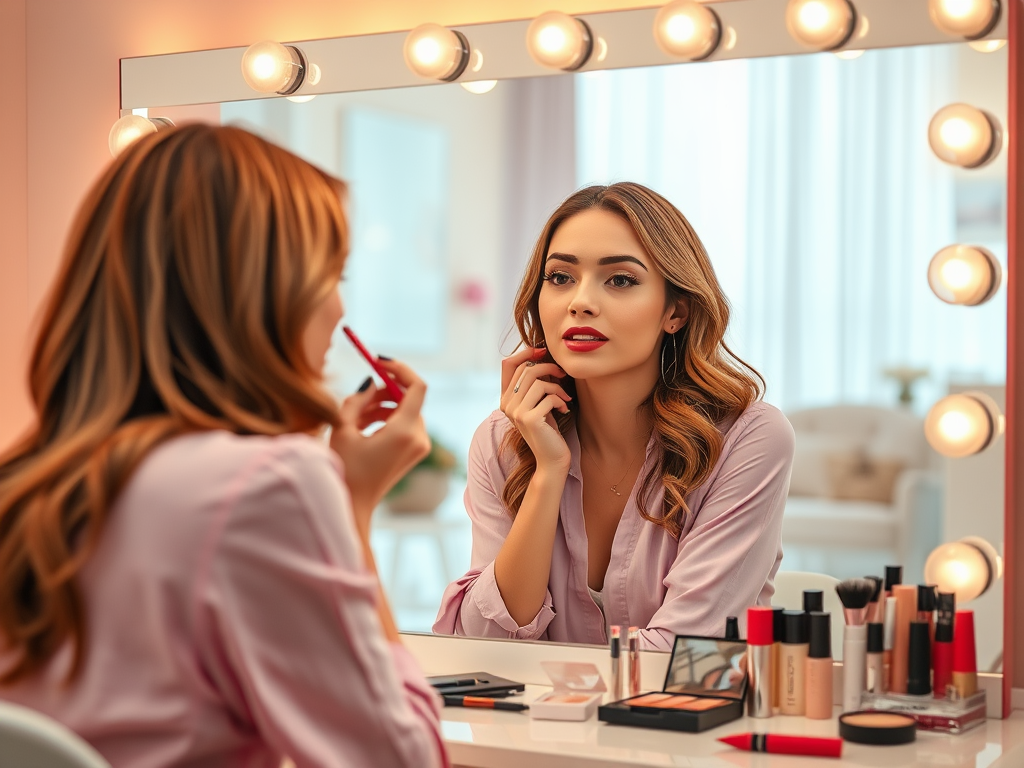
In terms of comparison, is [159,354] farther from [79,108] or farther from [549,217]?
[79,108]

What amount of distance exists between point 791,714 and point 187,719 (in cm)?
77

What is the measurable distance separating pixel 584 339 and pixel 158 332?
82 centimetres

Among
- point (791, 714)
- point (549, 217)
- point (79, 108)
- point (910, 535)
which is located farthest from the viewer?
point (79, 108)

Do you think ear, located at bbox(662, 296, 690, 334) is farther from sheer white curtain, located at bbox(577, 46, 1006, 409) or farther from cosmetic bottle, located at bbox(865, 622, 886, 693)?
cosmetic bottle, located at bbox(865, 622, 886, 693)

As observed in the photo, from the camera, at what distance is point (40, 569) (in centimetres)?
69

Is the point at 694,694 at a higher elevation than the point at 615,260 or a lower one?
lower

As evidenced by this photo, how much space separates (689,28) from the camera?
1.50m

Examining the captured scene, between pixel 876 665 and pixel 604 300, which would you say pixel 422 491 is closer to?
pixel 604 300

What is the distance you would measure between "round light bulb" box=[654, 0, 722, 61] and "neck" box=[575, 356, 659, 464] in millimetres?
411

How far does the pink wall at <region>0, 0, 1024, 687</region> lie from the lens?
6.04ft

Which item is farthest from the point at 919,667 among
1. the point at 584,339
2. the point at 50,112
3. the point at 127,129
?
the point at 50,112

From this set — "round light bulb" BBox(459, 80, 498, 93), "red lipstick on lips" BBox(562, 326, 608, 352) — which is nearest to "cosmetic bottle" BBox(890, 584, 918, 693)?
"red lipstick on lips" BBox(562, 326, 608, 352)

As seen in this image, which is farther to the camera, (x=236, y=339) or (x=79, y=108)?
(x=79, y=108)

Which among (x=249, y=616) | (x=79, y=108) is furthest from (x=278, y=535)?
(x=79, y=108)
